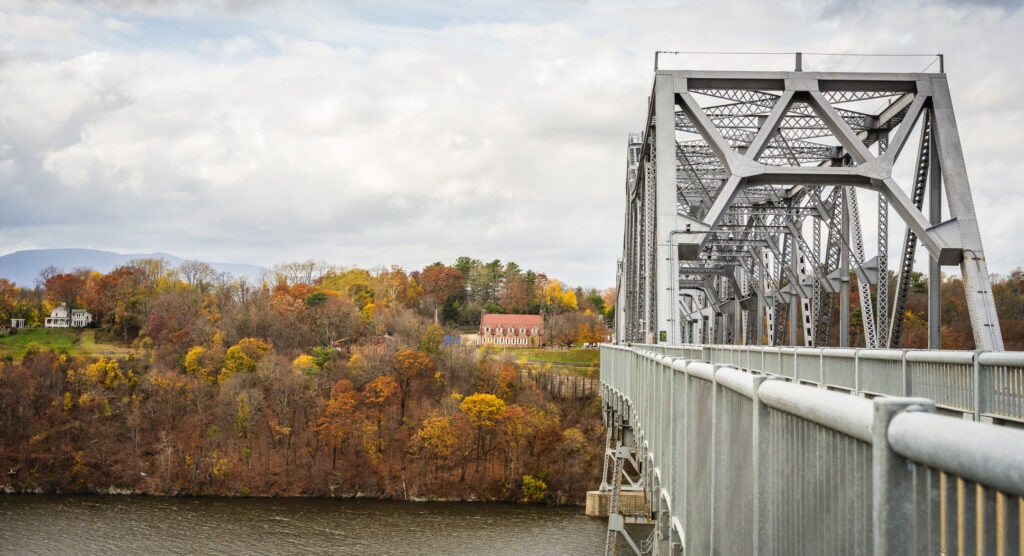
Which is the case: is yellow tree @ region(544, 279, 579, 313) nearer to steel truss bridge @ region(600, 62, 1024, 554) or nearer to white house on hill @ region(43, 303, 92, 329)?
white house on hill @ region(43, 303, 92, 329)

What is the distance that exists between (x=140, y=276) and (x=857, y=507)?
129982mm

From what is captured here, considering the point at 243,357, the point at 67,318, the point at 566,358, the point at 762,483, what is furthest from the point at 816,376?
the point at 67,318

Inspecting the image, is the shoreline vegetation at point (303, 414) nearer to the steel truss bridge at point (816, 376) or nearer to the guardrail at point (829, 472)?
the steel truss bridge at point (816, 376)

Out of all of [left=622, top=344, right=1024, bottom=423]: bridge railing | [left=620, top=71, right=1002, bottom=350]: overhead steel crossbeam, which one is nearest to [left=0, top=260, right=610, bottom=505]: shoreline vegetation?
[left=620, top=71, right=1002, bottom=350]: overhead steel crossbeam

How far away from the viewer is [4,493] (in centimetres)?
6662

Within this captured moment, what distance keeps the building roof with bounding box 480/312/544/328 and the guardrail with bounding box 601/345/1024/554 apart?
116395 mm

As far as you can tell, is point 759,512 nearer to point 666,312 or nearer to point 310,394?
point 666,312

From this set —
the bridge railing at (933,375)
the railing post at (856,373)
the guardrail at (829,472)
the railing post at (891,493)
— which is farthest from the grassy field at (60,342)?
the railing post at (891,493)

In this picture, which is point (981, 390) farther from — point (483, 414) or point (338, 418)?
point (338, 418)

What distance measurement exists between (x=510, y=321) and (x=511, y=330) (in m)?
1.42

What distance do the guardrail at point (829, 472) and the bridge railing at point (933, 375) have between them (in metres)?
0.42

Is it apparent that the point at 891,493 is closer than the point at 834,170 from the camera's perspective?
Yes

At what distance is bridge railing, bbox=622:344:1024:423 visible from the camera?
24.5 ft

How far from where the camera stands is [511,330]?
4865 inches
